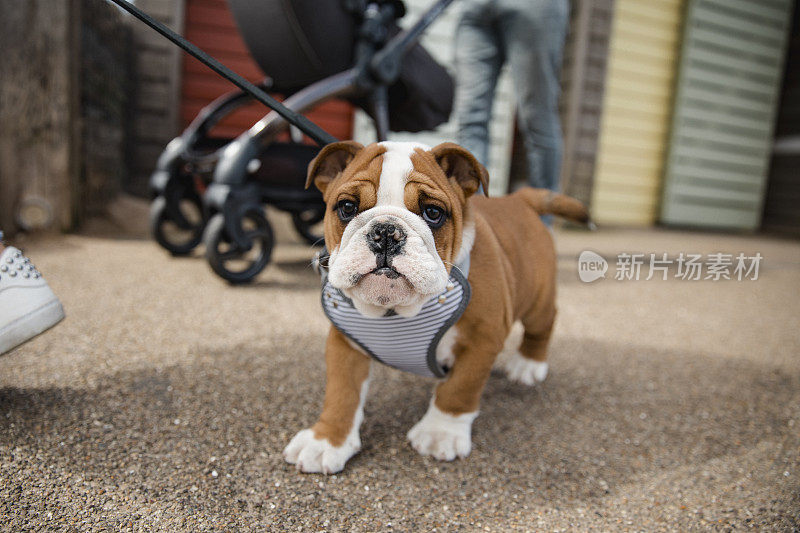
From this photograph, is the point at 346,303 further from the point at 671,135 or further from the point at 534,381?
the point at 671,135

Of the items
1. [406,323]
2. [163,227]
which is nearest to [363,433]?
[406,323]

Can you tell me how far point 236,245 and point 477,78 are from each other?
1.20 meters

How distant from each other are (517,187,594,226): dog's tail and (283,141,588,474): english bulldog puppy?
0.59 ft

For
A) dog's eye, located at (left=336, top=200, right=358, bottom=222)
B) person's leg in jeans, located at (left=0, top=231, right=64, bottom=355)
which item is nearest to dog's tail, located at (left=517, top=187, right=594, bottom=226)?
dog's eye, located at (left=336, top=200, right=358, bottom=222)

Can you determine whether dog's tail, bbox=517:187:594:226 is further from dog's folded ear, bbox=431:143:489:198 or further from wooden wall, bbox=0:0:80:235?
wooden wall, bbox=0:0:80:235

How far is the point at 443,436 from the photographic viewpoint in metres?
1.04

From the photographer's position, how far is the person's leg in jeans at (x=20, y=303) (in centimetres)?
95

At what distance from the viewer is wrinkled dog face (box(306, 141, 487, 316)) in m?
0.81

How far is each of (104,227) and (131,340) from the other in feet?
6.48

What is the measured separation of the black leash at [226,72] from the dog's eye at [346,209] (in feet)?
0.73

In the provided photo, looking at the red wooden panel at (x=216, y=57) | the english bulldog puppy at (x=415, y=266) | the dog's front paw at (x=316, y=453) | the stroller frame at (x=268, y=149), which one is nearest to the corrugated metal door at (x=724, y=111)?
the red wooden panel at (x=216, y=57)

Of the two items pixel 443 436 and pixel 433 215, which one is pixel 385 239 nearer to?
pixel 433 215

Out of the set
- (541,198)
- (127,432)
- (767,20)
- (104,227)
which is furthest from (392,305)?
(767,20)

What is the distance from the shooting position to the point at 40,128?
105 inches
